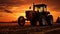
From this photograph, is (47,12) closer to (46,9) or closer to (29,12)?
(46,9)

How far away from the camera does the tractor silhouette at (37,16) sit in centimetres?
3850

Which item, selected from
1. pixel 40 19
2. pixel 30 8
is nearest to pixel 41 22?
pixel 40 19

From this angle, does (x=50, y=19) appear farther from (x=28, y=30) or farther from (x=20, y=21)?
(x=28, y=30)

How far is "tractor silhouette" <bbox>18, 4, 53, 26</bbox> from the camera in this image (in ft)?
126

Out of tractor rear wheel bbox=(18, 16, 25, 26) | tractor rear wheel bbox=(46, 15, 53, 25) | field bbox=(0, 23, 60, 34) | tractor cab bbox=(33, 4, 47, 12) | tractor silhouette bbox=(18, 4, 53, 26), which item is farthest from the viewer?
tractor rear wheel bbox=(46, 15, 53, 25)

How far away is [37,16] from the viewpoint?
129 feet

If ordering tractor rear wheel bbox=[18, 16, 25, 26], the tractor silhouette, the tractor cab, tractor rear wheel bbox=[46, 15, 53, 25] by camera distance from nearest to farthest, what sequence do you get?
the tractor silhouette → the tractor cab → tractor rear wheel bbox=[18, 16, 25, 26] → tractor rear wheel bbox=[46, 15, 53, 25]

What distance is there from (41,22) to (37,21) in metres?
1.19

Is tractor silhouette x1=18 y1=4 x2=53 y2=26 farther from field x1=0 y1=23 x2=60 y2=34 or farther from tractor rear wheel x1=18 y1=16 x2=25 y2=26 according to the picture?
field x1=0 y1=23 x2=60 y2=34

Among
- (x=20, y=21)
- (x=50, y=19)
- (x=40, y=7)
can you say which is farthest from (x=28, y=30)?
(x=50, y=19)

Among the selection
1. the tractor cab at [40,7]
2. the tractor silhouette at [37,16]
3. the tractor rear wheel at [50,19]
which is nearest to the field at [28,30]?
the tractor silhouette at [37,16]

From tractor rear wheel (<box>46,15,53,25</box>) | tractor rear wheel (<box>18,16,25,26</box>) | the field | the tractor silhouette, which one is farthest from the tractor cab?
the field

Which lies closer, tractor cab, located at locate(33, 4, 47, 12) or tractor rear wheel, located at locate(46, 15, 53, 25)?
tractor cab, located at locate(33, 4, 47, 12)

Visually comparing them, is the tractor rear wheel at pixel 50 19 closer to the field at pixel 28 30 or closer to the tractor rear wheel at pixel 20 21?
the tractor rear wheel at pixel 20 21
